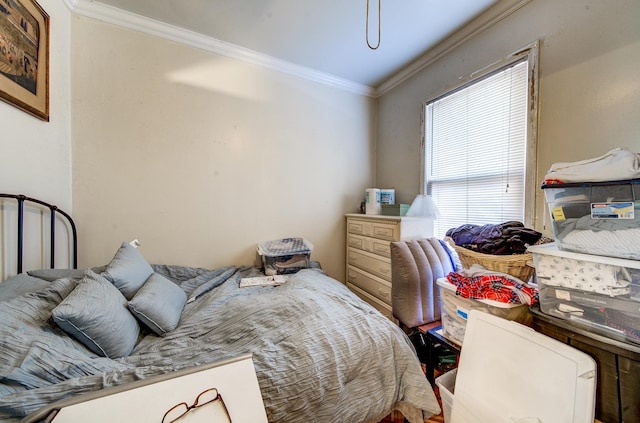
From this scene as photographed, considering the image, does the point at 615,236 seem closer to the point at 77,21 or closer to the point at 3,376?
the point at 3,376

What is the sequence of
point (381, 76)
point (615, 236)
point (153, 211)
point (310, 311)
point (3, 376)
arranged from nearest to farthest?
point (3, 376)
point (615, 236)
point (310, 311)
point (153, 211)
point (381, 76)

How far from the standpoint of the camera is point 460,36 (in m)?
1.82

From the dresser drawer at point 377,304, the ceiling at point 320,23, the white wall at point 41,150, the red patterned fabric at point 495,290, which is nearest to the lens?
the red patterned fabric at point 495,290

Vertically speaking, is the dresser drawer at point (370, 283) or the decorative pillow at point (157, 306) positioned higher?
the decorative pillow at point (157, 306)

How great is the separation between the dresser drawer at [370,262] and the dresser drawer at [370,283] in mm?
49

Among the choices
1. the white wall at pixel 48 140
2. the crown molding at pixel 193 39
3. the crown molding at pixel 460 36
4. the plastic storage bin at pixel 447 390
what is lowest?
the plastic storage bin at pixel 447 390

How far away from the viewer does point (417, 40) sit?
1.95 meters

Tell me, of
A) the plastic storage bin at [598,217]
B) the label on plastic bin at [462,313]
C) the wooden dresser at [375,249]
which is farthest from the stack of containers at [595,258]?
the wooden dresser at [375,249]

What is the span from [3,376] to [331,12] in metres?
2.43

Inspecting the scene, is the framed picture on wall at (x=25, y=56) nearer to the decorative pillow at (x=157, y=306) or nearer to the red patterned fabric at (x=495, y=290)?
the decorative pillow at (x=157, y=306)

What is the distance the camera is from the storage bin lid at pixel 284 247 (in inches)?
→ 84.0

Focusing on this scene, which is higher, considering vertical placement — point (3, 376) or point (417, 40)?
point (417, 40)

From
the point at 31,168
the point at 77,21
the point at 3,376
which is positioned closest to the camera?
the point at 3,376

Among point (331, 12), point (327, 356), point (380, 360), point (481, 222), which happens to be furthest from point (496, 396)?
point (331, 12)
